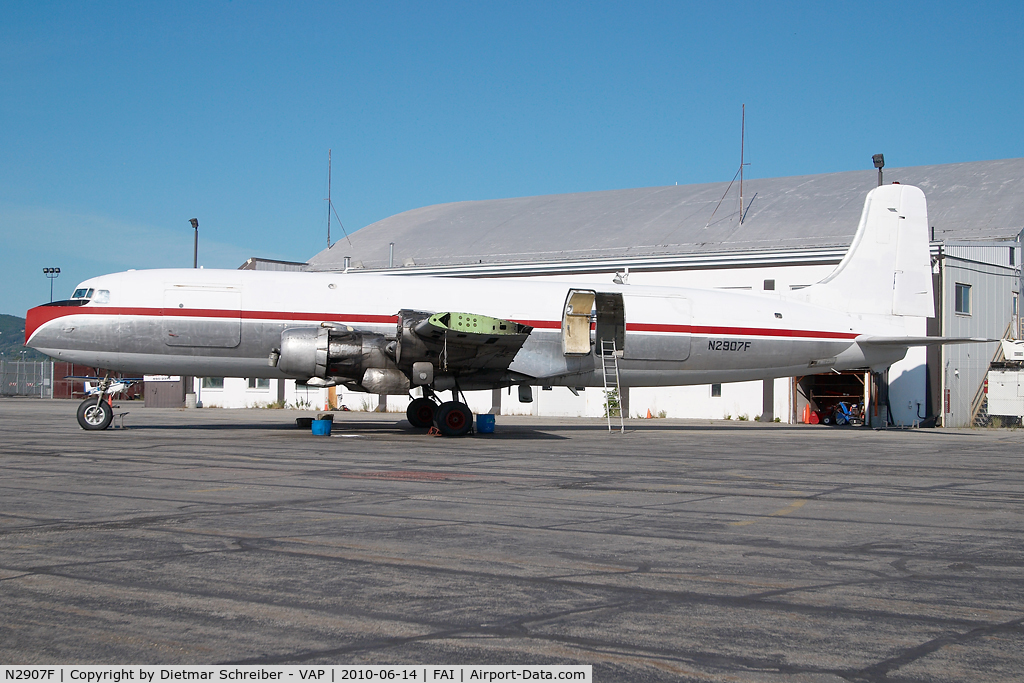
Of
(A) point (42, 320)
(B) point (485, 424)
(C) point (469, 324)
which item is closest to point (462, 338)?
(C) point (469, 324)

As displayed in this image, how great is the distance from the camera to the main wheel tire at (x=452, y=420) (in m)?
23.2

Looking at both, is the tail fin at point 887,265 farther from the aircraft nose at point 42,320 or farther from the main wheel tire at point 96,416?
the aircraft nose at point 42,320

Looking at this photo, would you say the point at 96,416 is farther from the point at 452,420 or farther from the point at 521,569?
the point at 521,569

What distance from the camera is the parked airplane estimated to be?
22.4 meters

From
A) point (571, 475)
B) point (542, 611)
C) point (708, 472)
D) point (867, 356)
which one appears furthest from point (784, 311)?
point (542, 611)

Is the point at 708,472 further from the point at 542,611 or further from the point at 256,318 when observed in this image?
the point at 256,318

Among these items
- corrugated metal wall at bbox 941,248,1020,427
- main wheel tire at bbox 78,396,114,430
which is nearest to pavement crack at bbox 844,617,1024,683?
main wheel tire at bbox 78,396,114,430

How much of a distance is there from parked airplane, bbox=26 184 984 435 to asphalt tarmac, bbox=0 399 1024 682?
7911 mm

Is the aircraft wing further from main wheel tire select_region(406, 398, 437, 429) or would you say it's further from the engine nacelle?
main wheel tire select_region(406, 398, 437, 429)

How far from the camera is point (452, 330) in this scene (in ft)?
69.5

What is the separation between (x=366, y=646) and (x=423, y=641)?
33cm

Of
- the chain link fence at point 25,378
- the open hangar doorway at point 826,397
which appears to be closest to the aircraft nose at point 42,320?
the open hangar doorway at point 826,397

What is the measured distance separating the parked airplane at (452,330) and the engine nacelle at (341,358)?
0.04m

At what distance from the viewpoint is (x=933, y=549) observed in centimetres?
783
